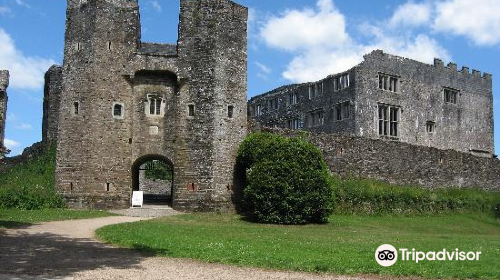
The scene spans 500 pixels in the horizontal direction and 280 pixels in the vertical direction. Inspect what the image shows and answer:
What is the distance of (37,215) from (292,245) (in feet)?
46.8

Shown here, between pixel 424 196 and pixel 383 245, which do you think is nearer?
pixel 383 245

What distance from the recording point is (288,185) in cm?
2917

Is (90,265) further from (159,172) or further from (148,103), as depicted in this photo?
(159,172)

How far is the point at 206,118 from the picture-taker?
107ft

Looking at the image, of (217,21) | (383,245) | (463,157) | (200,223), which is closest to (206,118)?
(217,21)

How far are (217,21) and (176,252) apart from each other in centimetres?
1985

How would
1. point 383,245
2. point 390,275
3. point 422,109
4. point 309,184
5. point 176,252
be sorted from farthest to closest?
1. point 422,109
2. point 309,184
3. point 383,245
4. point 176,252
5. point 390,275

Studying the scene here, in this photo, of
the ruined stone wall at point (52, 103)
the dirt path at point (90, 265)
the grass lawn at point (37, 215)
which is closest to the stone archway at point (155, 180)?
the ruined stone wall at point (52, 103)

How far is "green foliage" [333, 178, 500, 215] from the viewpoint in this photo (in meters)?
35.1

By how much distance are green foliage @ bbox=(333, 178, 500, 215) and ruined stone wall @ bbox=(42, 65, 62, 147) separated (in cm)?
2126

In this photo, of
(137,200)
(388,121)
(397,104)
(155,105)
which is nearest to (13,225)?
(137,200)

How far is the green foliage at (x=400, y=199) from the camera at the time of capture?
35125mm

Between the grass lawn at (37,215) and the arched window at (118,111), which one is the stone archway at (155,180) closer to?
the arched window at (118,111)

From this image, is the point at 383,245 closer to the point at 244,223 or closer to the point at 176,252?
the point at 176,252
